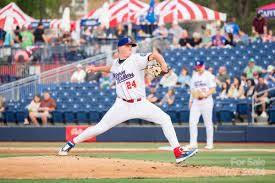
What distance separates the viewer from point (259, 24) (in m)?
26.4

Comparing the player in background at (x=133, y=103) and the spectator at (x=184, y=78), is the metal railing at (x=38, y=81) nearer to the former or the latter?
the spectator at (x=184, y=78)

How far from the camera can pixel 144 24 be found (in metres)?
29.7

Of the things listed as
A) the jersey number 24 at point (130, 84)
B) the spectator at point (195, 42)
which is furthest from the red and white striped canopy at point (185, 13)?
the jersey number 24 at point (130, 84)

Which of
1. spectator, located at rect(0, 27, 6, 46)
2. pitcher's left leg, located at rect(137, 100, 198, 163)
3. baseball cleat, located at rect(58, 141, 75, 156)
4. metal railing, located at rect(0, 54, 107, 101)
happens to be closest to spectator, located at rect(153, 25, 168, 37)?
metal railing, located at rect(0, 54, 107, 101)

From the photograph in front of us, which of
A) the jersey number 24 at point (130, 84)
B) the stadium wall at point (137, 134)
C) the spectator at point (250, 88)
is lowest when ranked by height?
the stadium wall at point (137, 134)

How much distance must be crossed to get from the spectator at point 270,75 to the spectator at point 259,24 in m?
2.02

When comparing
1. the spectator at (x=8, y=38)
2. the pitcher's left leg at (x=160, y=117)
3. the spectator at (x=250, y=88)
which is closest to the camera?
the pitcher's left leg at (x=160, y=117)

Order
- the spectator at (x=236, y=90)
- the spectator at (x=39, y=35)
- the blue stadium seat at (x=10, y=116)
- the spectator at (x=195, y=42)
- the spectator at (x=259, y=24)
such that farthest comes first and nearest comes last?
the spectator at (x=39, y=35) → the spectator at (x=195, y=42) → the blue stadium seat at (x=10, y=116) → the spectator at (x=259, y=24) → the spectator at (x=236, y=90)

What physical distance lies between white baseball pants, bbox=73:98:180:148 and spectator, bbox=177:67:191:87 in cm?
1199

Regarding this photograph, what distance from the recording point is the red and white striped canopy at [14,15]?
102 feet

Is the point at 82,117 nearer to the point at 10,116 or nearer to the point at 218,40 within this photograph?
the point at 10,116

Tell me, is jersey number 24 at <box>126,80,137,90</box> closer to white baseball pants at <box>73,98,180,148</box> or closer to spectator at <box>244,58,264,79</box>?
white baseball pants at <box>73,98,180,148</box>

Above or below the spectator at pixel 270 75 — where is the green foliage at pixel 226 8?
above

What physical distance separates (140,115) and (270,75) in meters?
11.9
